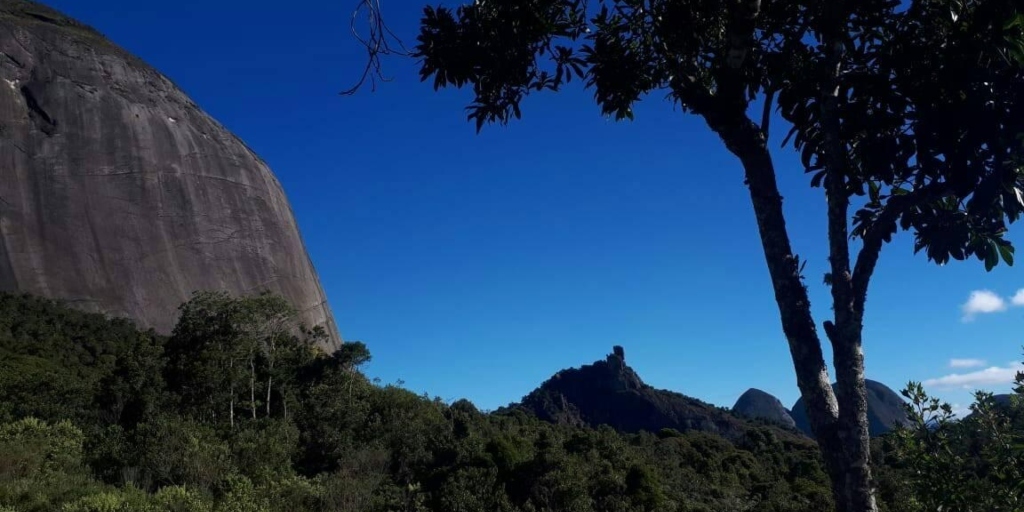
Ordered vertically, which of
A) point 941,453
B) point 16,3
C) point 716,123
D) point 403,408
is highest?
point 16,3

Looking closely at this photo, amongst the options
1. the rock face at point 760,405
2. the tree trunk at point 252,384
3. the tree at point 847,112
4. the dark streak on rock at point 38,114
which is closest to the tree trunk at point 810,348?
the tree at point 847,112

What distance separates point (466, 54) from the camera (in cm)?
394

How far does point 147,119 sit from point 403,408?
1245 inches

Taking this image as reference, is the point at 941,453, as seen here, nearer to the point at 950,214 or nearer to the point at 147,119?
the point at 950,214

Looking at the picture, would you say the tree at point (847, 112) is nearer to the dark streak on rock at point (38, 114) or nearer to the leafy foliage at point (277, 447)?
the leafy foliage at point (277, 447)

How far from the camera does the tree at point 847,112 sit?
2.90 meters

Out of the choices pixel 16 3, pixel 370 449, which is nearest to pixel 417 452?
pixel 370 449

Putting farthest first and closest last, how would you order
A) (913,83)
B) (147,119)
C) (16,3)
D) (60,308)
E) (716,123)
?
(16,3) < (147,119) < (60,308) < (716,123) < (913,83)

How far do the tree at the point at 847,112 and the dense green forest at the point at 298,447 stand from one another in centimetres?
78

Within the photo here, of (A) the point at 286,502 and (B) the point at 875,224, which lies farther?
(A) the point at 286,502

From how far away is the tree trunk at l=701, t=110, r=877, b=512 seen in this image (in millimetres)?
2861

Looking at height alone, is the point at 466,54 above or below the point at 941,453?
above

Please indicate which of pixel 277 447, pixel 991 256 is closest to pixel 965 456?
pixel 991 256

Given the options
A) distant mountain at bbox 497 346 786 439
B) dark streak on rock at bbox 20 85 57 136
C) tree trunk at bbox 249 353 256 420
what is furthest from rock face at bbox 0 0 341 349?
distant mountain at bbox 497 346 786 439
